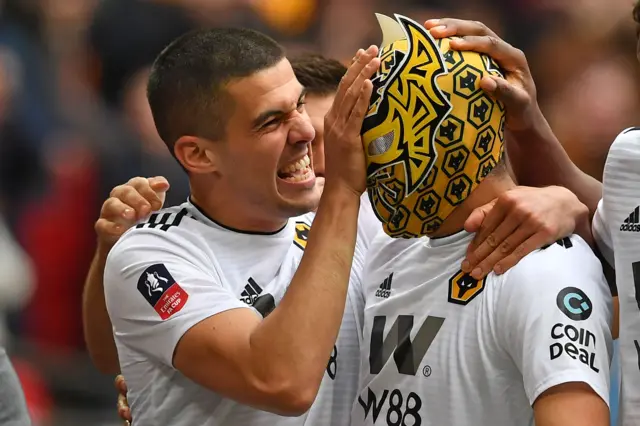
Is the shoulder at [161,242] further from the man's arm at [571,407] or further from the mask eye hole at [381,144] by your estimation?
the man's arm at [571,407]

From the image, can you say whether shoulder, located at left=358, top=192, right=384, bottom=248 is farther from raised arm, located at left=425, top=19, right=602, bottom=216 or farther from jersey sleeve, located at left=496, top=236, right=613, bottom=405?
jersey sleeve, located at left=496, top=236, right=613, bottom=405

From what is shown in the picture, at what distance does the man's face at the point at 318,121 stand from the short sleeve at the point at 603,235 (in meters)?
1.32

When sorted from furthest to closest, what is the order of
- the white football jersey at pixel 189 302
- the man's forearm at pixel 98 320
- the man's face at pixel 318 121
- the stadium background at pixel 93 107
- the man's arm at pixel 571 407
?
1. the stadium background at pixel 93 107
2. the man's face at pixel 318 121
3. the man's forearm at pixel 98 320
4. the white football jersey at pixel 189 302
5. the man's arm at pixel 571 407

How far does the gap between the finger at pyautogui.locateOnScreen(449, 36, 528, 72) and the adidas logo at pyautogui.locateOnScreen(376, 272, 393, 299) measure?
Answer: 2.32ft

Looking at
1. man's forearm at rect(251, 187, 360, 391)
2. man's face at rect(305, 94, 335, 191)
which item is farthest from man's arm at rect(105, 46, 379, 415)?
man's face at rect(305, 94, 335, 191)

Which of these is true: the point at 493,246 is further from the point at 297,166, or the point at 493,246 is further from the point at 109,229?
the point at 109,229

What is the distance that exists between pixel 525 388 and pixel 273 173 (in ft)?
3.63

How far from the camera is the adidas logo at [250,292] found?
126 inches

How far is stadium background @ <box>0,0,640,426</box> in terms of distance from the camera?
6.03 meters

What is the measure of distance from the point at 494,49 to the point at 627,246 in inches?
26.7

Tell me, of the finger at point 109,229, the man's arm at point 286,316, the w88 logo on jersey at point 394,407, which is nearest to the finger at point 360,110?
the man's arm at point 286,316

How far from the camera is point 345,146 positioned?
2.93 m

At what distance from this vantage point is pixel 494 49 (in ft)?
9.75

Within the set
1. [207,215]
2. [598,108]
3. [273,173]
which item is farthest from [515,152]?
[598,108]
